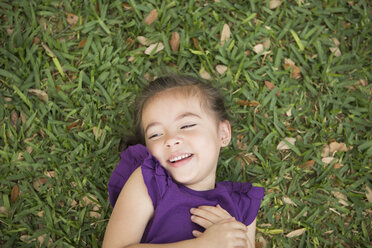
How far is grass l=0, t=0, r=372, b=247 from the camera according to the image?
2.54m

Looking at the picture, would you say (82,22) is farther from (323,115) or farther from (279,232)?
(279,232)

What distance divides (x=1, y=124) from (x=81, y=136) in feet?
1.98

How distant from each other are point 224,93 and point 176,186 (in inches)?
38.0

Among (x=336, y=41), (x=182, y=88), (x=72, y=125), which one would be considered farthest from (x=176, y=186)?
(x=336, y=41)

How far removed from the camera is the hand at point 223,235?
6.31 feet

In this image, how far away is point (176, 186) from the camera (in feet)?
6.82

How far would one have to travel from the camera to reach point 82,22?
2.76m

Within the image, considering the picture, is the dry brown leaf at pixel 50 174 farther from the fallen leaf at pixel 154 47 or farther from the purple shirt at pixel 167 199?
the fallen leaf at pixel 154 47

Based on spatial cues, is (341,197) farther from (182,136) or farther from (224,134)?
(182,136)

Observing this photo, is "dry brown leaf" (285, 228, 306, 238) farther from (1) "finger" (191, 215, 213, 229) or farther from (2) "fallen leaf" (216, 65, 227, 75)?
(2) "fallen leaf" (216, 65, 227, 75)

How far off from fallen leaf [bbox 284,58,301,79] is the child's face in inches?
38.2

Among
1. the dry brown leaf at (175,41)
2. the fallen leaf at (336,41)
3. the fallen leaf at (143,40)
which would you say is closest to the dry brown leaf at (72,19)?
the fallen leaf at (143,40)

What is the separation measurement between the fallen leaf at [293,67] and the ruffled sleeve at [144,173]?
1413mm

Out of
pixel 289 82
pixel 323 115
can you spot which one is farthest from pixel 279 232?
pixel 289 82
